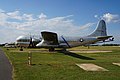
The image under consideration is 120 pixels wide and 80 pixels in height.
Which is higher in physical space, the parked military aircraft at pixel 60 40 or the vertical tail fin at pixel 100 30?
the vertical tail fin at pixel 100 30

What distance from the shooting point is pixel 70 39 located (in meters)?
48.4

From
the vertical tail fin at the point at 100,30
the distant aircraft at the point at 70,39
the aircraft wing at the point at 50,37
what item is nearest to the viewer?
the aircraft wing at the point at 50,37

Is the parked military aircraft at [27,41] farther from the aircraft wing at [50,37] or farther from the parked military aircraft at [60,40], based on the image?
the aircraft wing at [50,37]

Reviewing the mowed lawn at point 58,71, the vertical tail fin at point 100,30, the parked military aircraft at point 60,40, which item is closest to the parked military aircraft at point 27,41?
the parked military aircraft at point 60,40

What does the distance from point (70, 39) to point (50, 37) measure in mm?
6645

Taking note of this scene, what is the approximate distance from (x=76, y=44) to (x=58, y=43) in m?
4.79

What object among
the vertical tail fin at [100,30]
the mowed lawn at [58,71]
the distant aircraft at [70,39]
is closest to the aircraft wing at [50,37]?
the distant aircraft at [70,39]

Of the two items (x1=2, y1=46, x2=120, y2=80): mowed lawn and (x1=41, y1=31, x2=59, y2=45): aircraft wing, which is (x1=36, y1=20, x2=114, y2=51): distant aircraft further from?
(x1=2, y1=46, x2=120, y2=80): mowed lawn

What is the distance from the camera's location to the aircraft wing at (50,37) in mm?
41925

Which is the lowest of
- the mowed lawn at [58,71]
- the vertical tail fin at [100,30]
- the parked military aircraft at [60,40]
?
the mowed lawn at [58,71]

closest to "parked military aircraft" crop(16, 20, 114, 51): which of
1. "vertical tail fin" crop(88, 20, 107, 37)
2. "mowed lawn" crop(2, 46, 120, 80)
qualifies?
"vertical tail fin" crop(88, 20, 107, 37)

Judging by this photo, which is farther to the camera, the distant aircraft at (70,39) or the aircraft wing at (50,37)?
the distant aircraft at (70,39)

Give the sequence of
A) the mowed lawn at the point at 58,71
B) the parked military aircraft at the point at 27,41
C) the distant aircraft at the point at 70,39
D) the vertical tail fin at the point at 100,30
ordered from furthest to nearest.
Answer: the vertical tail fin at the point at 100,30
the parked military aircraft at the point at 27,41
the distant aircraft at the point at 70,39
the mowed lawn at the point at 58,71

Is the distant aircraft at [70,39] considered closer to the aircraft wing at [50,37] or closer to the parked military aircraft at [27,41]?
the aircraft wing at [50,37]
